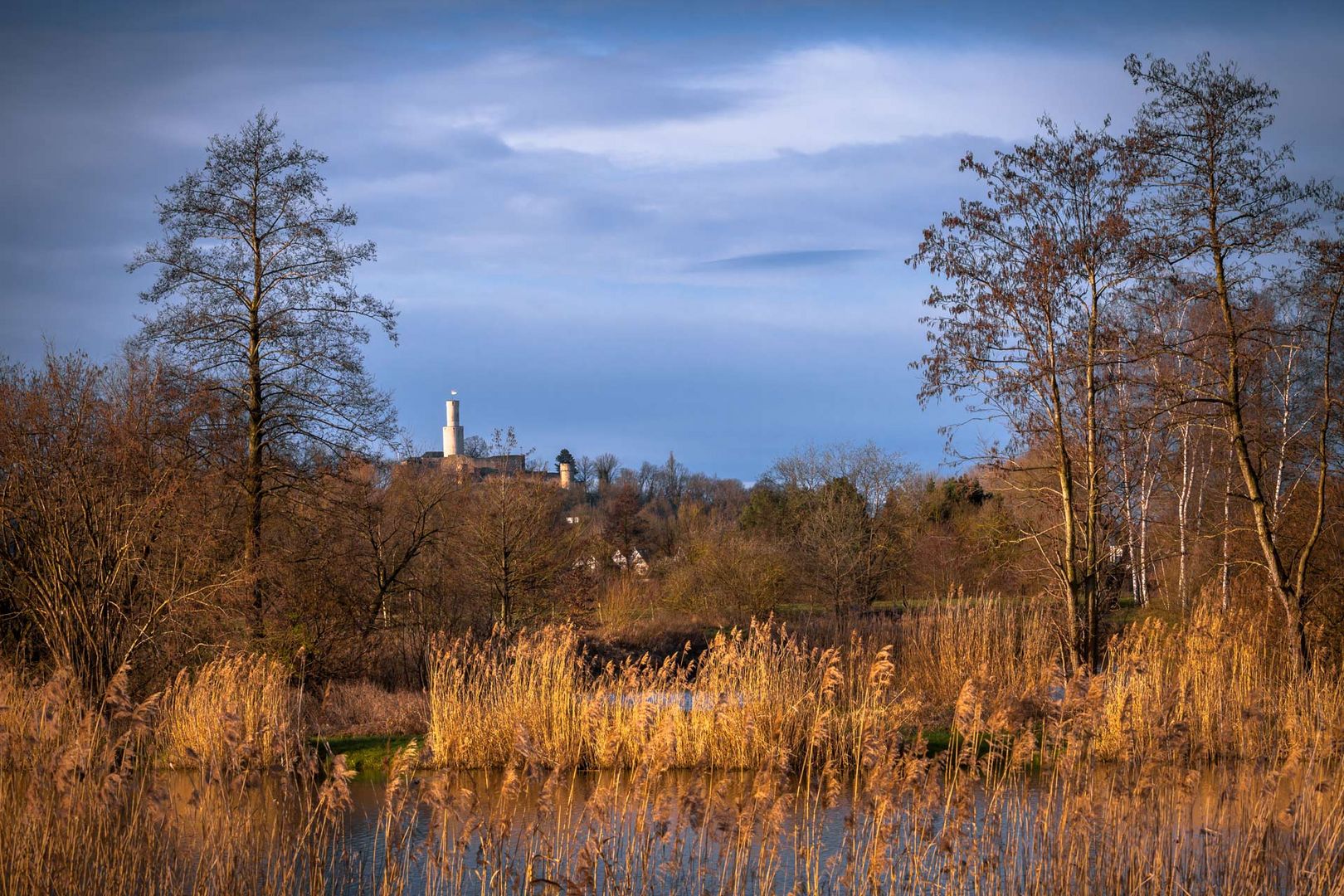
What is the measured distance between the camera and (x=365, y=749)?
1154 centimetres

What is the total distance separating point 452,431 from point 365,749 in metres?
46.7

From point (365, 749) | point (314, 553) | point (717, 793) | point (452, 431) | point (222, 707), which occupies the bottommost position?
point (365, 749)

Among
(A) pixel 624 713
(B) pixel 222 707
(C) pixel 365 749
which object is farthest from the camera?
(C) pixel 365 749

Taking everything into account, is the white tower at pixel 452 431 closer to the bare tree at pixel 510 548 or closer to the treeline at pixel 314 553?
the treeline at pixel 314 553

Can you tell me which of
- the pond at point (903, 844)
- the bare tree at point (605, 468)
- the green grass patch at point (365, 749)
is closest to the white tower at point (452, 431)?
the bare tree at point (605, 468)

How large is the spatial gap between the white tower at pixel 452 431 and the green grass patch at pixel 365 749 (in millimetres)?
44619

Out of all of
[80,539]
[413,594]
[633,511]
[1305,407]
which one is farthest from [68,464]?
[633,511]

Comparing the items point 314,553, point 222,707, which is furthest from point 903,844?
point 314,553

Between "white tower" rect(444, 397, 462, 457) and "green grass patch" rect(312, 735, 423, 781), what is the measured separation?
44.6m

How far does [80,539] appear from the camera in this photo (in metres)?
11.2

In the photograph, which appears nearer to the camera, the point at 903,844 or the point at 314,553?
the point at 903,844

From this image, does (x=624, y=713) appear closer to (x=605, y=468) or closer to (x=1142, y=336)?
(x=1142, y=336)

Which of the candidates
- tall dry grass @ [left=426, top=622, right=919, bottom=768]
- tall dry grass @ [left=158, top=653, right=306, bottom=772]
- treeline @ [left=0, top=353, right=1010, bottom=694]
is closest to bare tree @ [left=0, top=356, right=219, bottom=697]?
treeline @ [left=0, top=353, right=1010, bottom=694]

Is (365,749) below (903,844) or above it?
below
